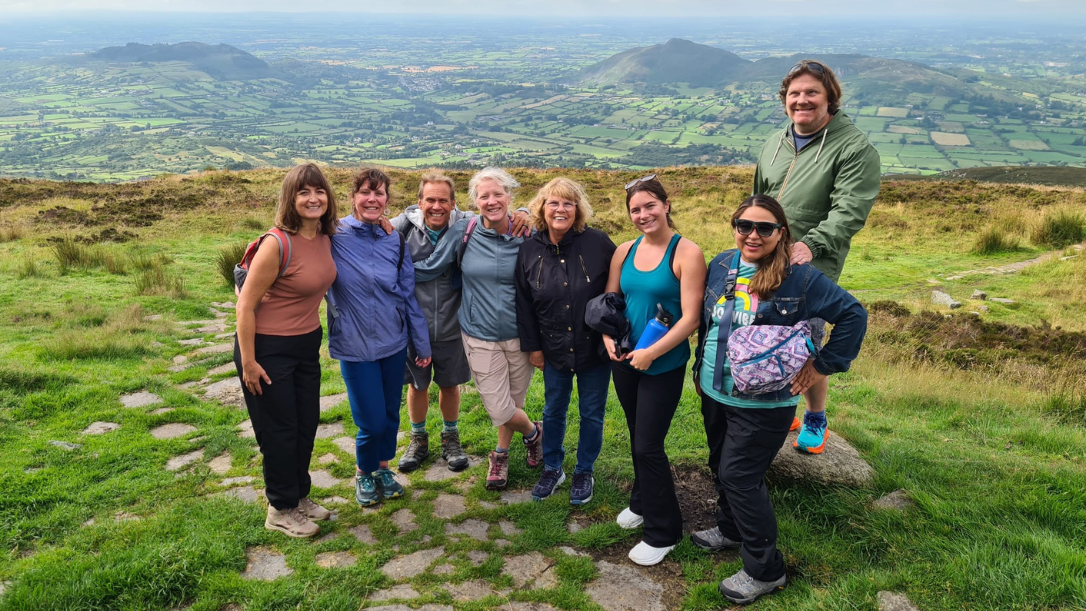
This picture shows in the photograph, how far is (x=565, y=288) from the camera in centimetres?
374

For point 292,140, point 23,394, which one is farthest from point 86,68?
point 23,394

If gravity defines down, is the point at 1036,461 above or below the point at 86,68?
below

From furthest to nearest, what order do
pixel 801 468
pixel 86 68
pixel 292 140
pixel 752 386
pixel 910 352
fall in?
pixel 86 68, pixel 292 140, pixel 910 352, pixel 801 468, pixel 752 386

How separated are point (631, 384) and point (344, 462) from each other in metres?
2.61

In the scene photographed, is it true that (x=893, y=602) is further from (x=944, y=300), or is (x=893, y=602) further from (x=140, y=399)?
(x=944, y=300)

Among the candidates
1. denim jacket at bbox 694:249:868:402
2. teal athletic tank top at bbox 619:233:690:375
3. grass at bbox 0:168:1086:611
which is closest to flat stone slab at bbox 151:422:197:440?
grass at bbox 0:168:1086:611

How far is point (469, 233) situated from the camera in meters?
4.09

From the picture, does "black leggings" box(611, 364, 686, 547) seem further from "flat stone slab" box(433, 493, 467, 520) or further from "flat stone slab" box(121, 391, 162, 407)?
"flat stone slab" box(121, 391, 162, 407)

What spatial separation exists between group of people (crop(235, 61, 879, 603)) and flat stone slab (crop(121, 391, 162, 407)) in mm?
2911

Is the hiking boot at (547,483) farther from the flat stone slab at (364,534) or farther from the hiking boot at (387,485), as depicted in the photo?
the flat stone slab at (364,534)

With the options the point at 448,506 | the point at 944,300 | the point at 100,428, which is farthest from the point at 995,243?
the point at 100,428

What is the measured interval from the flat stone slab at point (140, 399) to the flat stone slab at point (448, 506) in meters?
3.41

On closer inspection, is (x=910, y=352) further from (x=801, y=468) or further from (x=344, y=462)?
(x=344, y=462)

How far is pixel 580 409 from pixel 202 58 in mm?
207562
